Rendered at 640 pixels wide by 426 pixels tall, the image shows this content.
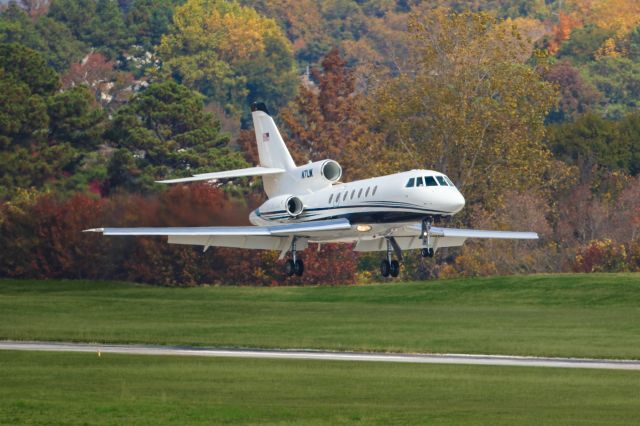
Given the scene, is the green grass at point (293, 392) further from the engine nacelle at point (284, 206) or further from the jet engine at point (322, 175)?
the jet engine at point (322, 175)

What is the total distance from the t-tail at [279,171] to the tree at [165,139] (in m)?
41.2

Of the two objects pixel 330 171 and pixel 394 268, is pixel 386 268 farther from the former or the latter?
pixel 330 171

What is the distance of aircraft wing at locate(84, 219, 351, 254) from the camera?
50938mm

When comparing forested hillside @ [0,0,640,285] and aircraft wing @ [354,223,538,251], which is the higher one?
forested hillside @ [0,0,640,285]

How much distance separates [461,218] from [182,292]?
25.9m

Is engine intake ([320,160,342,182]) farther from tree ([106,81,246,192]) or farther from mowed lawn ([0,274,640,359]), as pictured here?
tree ([106,81,246,192])

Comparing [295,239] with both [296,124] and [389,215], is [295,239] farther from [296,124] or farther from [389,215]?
[296,124]

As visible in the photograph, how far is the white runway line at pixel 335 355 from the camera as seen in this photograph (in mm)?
39875

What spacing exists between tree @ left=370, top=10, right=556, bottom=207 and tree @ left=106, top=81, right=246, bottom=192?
17.8 m

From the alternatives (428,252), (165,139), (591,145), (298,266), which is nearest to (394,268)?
(298,266)

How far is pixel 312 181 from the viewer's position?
180 feet

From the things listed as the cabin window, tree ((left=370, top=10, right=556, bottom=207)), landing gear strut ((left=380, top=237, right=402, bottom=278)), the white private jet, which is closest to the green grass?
the white private jet

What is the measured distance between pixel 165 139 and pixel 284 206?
182 ft

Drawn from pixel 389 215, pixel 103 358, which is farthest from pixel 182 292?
pixel 103 358
